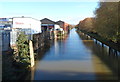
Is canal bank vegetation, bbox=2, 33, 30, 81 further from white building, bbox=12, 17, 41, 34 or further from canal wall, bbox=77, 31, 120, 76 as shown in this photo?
white building, bbox=12, 17, 41, 34

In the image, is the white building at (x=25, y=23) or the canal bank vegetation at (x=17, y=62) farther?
the white building at (x=25, y=23)

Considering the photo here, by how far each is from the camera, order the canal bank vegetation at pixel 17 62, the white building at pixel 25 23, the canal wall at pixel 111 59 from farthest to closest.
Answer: the white building at pixel 25 23, the canal wall at pixel 111 59, the canal bank vegetation at pixel 17 62

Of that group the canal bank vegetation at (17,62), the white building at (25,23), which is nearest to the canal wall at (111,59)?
the canal bank vegetation at (17,62)

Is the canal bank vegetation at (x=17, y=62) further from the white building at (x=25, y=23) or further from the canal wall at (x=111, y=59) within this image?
the white building at (x=25, y=23)

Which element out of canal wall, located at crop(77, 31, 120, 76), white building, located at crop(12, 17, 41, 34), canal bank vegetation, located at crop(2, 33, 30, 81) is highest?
white building, located at crop(12, 17, 41, 34)

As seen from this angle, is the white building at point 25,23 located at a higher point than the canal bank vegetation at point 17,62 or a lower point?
higher

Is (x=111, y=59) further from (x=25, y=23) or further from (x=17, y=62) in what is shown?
(x=25, y=23)

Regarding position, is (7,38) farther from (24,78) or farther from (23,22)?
(23,22)

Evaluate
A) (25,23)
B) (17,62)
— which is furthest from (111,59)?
(25,23)

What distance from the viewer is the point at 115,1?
59.6 feet

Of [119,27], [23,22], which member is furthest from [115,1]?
[23,22]

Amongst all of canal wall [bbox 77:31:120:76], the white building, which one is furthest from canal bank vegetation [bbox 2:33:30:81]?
the white building

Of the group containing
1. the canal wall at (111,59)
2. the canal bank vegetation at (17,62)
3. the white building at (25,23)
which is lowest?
the canal wall at (111,59)

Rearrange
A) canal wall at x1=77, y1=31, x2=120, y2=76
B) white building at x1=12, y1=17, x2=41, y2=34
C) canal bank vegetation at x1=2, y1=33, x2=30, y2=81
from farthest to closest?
white building at x1=12, y1=17, x2=41, y2=34 < canal wall at x1=77, y1=31, x2=120, y2=76 < canal bank vegetation at x1=2, y1=33, x2=30, y2=81
